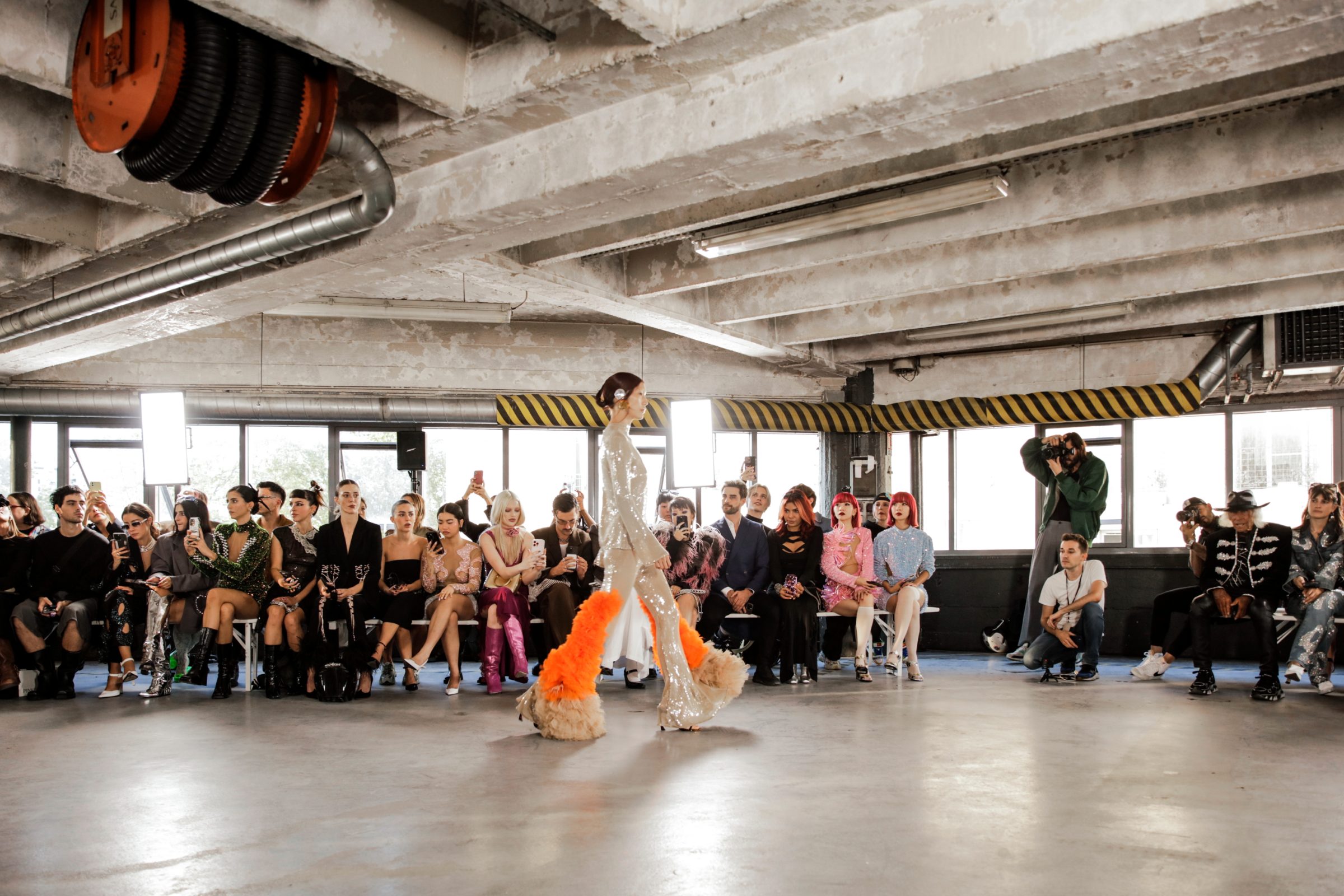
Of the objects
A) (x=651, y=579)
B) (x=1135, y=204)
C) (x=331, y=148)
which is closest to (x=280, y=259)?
(x=331, y=148)

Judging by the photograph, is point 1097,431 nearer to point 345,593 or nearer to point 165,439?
point 345,593

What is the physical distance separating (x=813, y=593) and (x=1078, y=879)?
15.3 ft

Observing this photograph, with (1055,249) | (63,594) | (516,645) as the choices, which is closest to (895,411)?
(1055,249)

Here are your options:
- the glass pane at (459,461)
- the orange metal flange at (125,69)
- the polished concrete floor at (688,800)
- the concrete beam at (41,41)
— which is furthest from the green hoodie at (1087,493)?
the concrete beam at (41,41)

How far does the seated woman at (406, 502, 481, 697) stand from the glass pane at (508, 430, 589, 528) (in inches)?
136

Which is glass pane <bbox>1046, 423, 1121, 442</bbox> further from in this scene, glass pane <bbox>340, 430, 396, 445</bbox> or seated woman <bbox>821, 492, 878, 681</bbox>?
glass pane <bbox>340, 430, 396, 445</bbox>

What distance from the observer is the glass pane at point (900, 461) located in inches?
452

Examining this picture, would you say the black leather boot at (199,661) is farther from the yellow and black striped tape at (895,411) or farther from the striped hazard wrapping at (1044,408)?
the striped hazard wrapping at (1044,408)

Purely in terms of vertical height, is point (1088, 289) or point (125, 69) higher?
point (125, 69)

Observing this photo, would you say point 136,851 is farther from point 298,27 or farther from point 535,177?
point 535,177

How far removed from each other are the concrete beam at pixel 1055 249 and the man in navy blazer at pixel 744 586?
158cm

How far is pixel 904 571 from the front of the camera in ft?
26.7

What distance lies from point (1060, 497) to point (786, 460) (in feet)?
11.6

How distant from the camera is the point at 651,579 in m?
5.30
